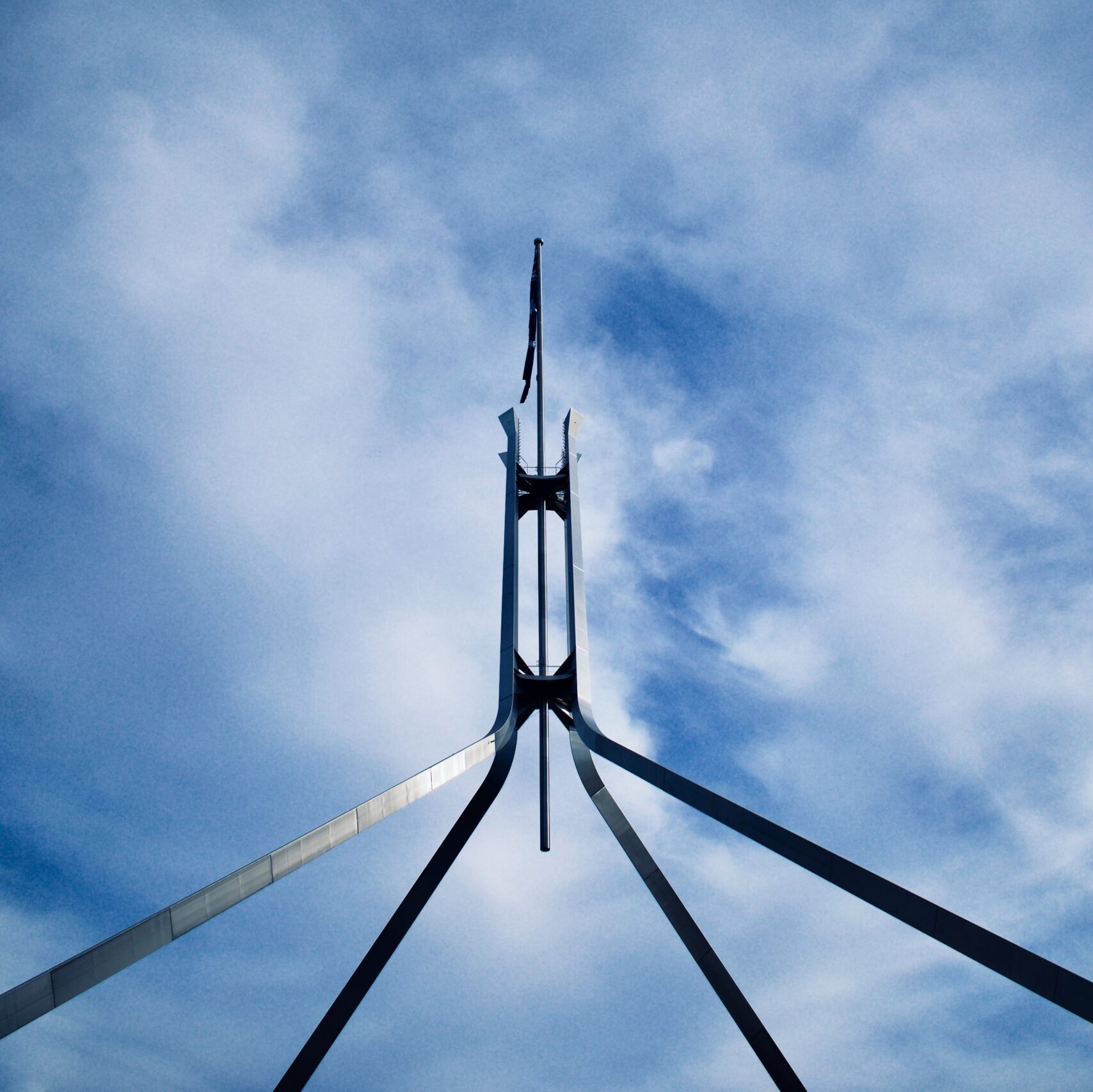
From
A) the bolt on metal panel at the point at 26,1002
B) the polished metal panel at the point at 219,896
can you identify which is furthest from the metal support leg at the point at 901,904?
the bolt on metal panel at the point at 26,1002

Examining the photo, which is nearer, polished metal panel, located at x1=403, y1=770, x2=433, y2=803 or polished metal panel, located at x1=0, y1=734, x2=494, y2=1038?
polished metal panel, located at x1=0, y1=734, x2=494, y2=1038

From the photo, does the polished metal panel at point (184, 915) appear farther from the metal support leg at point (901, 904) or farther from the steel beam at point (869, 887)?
the metal support leg at point (901, 904)

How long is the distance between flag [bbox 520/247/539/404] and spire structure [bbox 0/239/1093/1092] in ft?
0.36

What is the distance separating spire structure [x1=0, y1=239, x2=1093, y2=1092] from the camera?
31.6 feet

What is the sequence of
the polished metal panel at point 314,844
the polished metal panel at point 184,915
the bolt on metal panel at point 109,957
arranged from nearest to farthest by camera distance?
the polished metal panel at point 184,915 < the bolt on metal panel at point 109,957 < the polished metal panel at point 314,844

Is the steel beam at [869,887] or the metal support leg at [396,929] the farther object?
the metal support leg at [396,929]

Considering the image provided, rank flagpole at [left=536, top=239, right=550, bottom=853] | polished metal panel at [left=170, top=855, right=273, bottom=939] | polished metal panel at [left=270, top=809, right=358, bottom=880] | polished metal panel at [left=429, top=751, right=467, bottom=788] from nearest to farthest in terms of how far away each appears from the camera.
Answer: polished metal panel at [left=170, top=855, right=273, bottom=939]
polished metal panel at [left=270, top=809, right=358, bottom=880]
polished metal panel at [left=429, top=751, right=467, bottom=788]
flagpole at [left=536, top=239, right=550, bottom=853]

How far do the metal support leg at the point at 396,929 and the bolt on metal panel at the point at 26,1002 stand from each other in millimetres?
8621

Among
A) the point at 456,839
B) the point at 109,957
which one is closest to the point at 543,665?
the point at 456,839

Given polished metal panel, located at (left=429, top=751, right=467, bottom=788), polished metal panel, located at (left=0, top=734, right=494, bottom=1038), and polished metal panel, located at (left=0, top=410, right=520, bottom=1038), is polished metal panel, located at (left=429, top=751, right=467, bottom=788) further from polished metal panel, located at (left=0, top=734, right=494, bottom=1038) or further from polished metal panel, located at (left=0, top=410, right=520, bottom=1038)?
polished metal panel, located at (left=0, top=734, right=494, bottom=1038)

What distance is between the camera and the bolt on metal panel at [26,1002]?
27.7 feet

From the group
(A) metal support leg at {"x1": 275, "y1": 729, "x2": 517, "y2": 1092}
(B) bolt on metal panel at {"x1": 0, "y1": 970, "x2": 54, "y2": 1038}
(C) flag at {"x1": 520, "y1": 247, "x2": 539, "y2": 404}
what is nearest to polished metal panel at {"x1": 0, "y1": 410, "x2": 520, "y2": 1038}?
(B) bolt on metal panel at {"x1": 0, "y1": 970, "x2": 54, "y2": 1038}

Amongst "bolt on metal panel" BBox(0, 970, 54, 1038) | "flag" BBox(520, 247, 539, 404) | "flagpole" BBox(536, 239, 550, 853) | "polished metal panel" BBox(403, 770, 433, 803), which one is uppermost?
"flag" BBox(520, 247, 539, 404)

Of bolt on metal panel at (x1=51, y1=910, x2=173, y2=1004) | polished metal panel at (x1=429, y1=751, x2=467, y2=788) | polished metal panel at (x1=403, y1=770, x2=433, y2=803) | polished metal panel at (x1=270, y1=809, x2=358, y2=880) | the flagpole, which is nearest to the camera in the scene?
bolt on metal panel at (x1=51, y1=910, x2=173, y2=1004)
